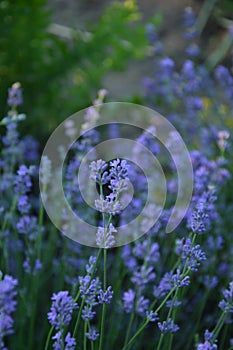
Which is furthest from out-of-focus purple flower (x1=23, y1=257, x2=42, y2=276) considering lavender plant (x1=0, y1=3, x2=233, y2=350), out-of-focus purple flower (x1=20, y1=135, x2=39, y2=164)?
out-of-focus purple flower (x1=20, y1=135, x2=39, y2=164)

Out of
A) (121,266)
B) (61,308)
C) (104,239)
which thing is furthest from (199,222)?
(121,266)

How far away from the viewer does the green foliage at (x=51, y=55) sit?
2633 millimetres

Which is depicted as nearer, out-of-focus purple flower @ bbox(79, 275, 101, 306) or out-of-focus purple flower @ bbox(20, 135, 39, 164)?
out-of-focus purple flower @ bbox(79, 275, 101, 306)

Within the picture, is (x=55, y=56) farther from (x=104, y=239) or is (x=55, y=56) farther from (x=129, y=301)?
(x=104, y=239)

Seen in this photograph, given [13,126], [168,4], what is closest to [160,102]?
[13,126]

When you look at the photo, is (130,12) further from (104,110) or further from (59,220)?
(59,220)

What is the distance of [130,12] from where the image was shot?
2689mm

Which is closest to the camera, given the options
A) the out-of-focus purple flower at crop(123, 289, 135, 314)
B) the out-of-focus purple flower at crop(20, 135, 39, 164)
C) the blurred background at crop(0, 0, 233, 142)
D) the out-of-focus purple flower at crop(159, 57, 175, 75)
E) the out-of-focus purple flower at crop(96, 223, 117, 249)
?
the out-of-focus purple flower at crop(96, 223, 117, 249)

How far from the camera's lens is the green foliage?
263 cm

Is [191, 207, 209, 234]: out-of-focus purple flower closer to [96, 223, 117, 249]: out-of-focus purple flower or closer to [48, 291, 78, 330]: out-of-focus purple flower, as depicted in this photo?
[96, 223, 117, 249]: out-of-focus purple flower

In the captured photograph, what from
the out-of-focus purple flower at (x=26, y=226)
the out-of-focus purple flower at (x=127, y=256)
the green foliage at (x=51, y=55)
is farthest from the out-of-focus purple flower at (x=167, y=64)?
the out-of-focus purple flower at (x=26, y=226)

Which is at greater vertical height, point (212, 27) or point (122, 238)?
point (212, 27)

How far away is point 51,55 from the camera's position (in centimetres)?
284

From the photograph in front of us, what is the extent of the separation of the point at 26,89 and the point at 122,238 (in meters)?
1.22
